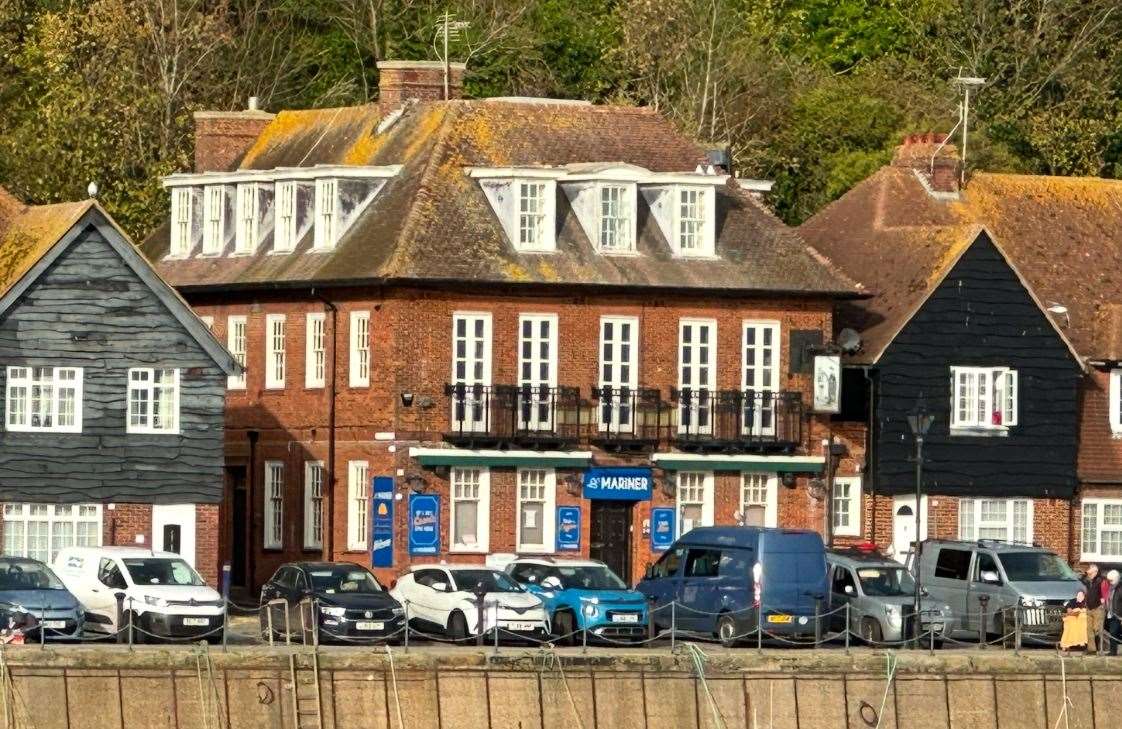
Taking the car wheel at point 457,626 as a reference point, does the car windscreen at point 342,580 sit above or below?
above

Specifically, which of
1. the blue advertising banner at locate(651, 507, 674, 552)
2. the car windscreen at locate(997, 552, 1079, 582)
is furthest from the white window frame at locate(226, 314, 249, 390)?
the car windscreen at locate(997, 552, 1079, 582)

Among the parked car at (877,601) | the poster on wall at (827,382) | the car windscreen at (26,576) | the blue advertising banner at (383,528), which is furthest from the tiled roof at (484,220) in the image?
the car windscreen at (26,576)

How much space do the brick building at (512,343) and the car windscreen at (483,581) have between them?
29.0 ft

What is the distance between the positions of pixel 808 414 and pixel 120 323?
14.3 metres

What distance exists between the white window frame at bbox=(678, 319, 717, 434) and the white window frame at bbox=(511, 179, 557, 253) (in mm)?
3222

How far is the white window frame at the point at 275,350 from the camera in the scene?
6869 cm

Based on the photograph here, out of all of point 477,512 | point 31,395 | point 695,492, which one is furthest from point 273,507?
point 695,492

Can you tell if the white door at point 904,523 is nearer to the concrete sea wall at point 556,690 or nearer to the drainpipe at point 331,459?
the drainpipe at point 331,459

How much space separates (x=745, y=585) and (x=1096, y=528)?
18.1 meters

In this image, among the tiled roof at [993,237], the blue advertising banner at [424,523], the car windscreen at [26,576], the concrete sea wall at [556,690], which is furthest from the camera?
the tiled roof at [993,237]

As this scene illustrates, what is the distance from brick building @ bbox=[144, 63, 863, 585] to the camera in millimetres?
65188

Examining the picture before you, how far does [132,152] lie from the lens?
80562 millimetres

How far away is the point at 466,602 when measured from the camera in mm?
54656

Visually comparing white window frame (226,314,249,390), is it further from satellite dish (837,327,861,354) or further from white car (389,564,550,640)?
white car (389,564,550,640)
